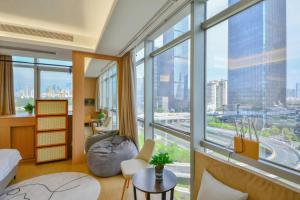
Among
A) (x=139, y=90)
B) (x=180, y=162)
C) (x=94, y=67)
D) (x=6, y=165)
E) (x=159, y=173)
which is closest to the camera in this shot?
(x=159, y=173)

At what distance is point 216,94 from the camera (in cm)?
192

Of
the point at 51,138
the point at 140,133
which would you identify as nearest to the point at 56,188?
the point at 51,138

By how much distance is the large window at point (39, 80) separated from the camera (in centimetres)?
488

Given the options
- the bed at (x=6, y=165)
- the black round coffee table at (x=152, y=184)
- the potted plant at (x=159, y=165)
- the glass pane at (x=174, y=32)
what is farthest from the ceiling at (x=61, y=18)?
the bed at (x=6, y=165)

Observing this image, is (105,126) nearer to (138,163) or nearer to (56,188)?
(56,188)

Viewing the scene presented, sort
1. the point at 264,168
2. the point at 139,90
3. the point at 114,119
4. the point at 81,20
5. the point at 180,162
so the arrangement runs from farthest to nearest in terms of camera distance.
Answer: the point at 114,119, the point at 139,90, the point at 81,20, the point at 180,162, the point at 264,168

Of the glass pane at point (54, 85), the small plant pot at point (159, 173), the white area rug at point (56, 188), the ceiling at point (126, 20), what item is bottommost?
the white area rug at point (56, 188)

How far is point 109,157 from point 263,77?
8.87 feet

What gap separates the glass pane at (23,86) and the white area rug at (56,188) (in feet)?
9.51

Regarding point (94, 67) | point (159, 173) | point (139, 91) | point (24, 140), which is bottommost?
point (24, 140)

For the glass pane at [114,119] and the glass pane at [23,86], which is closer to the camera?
the glass pane at [114,119]

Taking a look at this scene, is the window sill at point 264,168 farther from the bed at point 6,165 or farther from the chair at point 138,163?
the bed at point 6,165

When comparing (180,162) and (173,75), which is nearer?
(180,162)

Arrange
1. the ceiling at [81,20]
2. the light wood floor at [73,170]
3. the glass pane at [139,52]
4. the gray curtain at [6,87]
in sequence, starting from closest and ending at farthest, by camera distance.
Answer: the ceiling at [81,20]
the light wood floor at [73,170]
the glass pane at [139,52]
the gray curtain at [6,87]
